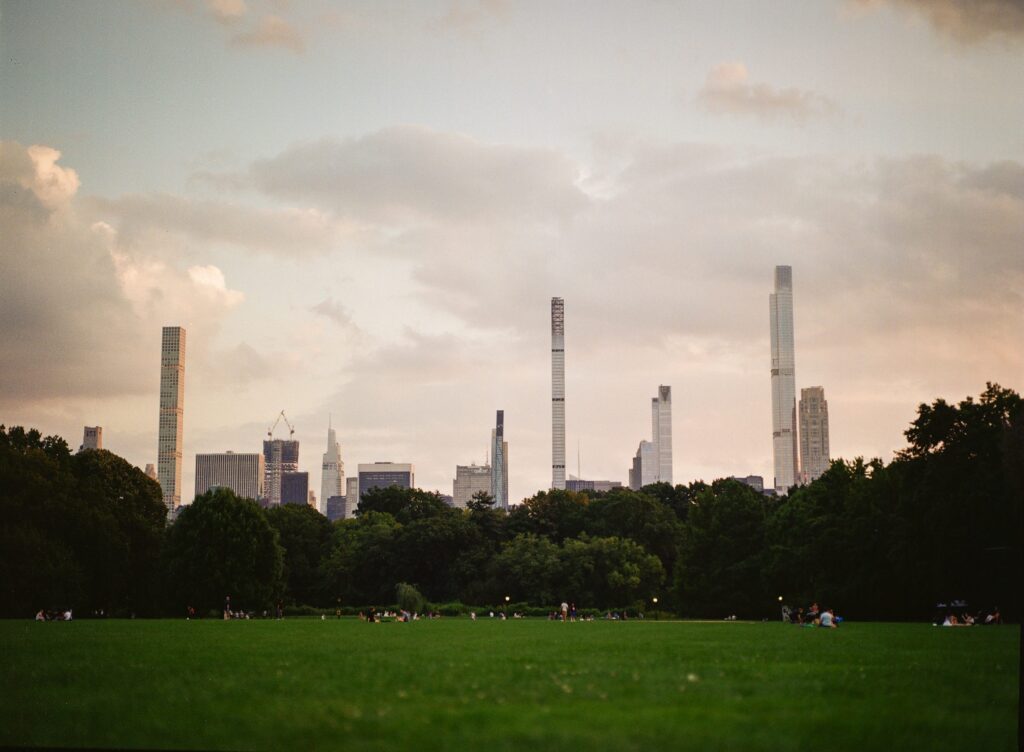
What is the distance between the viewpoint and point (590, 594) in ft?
238

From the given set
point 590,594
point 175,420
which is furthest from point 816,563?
point 175,420

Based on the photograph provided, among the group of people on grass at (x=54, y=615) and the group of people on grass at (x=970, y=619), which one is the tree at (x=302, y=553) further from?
the group of people on grass at (x=970, y=619)

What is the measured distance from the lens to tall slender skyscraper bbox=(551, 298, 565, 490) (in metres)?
143

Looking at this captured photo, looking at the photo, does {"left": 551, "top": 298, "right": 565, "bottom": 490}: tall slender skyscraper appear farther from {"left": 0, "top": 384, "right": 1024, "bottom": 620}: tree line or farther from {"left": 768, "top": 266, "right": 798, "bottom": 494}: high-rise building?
{"left": 768, "top": 266, "right": 798, "bottom": 494}: high-rise building

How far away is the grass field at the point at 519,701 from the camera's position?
28.0ft

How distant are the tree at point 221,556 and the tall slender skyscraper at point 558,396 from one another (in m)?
79.1

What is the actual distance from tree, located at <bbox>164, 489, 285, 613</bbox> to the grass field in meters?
45.4

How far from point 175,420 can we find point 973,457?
2967 centimetres

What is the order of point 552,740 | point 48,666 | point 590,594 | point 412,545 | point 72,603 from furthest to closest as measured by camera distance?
1. point 412,545
2. point 590,594
3. point 72,603
4. point 48,666
5. point 552,740

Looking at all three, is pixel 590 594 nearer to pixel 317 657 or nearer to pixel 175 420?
pixel 175 420

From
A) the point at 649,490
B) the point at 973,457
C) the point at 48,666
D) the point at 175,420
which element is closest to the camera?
the point at 48,666

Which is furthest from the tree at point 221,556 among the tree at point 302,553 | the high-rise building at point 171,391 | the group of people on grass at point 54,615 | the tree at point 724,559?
the high-rise building at point 171,391

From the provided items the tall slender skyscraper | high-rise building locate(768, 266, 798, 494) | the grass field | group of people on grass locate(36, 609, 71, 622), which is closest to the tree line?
group of people on grass locate(36, 609, 71, 622)

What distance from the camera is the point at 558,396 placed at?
151375 mm
